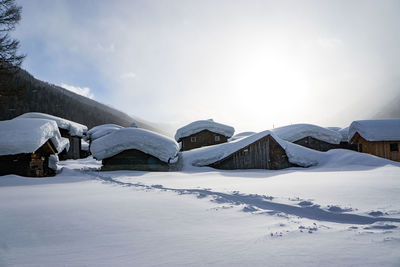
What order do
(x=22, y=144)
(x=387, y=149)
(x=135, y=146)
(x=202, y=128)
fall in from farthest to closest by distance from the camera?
(x=202, y=128) → (x=387, y=149) → (x=135, y=146) → (x=22, y=144)

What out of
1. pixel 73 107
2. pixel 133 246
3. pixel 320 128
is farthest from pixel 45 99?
pixel 133 246

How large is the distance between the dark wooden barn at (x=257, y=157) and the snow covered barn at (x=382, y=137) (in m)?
11.8

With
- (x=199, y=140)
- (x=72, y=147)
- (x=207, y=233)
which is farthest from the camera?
(x=72, y=147)

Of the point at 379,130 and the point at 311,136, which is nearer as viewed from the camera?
the point at 379,130

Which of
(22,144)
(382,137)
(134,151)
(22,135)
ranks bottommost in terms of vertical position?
(134,151)

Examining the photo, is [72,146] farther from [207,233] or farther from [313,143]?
[207,233]

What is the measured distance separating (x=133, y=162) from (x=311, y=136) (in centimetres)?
2102

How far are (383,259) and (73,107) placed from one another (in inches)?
2647

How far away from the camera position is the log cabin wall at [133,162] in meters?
16.8

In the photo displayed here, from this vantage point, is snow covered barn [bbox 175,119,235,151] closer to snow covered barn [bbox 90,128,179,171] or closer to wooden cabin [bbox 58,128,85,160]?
snow covered barn [bbox 90,128,179,171]

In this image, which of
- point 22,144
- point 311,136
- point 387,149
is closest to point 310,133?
point 311,136

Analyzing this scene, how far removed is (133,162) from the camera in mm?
16922

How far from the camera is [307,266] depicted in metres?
1.96

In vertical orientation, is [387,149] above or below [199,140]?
below
